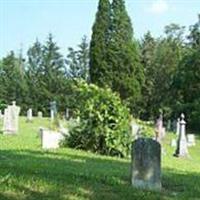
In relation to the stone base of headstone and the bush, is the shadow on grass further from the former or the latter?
the bush

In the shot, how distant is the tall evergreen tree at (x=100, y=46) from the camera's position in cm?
6344

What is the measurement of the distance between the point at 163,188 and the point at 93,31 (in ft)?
184

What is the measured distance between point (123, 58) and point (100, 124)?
44.4 m

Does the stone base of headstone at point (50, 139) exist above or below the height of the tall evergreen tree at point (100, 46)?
below

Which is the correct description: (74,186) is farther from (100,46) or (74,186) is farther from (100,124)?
(100,46)

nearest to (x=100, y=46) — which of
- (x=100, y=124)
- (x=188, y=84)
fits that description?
(x=188, y=84)

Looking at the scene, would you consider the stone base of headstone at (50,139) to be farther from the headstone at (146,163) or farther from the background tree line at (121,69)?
the background tree line at (121,69)

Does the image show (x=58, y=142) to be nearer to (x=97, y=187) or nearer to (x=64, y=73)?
(x=97, y=187)

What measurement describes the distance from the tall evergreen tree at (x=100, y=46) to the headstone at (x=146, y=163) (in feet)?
166

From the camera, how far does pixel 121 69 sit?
64.8 m

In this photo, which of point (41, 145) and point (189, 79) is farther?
point (189, 79)

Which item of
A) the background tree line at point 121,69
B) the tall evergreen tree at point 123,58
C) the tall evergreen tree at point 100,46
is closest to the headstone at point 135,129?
the background tree line at point 121,69

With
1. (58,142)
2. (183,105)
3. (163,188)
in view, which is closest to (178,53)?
(183,105)

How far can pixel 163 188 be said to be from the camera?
11.3m
